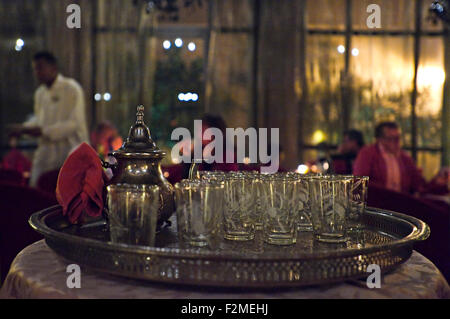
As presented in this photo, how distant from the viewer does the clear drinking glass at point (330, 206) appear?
1308 millimetres

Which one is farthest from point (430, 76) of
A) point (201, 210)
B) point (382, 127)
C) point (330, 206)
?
point (201, 210)

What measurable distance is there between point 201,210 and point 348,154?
436cm

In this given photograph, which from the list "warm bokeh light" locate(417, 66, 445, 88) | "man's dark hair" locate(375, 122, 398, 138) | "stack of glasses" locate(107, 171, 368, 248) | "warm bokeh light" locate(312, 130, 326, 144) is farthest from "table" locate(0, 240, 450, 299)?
"warm bokeh light" locate(417, 66, 445, 88)

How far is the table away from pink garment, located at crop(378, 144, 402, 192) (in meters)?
3.04

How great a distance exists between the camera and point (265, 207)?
1.31m

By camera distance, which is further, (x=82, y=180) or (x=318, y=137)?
(x=318, y=137)

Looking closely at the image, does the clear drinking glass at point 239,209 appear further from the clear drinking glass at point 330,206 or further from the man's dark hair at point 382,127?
the man's dark hair at point 382,127

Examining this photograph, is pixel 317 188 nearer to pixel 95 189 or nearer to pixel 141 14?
pixel 95 189

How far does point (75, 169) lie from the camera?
1.43 metres

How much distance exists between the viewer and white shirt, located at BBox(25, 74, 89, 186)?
14.9 ft
